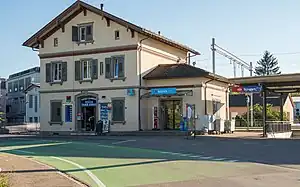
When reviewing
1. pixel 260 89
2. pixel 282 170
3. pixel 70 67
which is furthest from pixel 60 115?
pixel 282 170

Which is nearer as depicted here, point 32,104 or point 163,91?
point 163,91

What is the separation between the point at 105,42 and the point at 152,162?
23.2 meters

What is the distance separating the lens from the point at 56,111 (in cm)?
4191

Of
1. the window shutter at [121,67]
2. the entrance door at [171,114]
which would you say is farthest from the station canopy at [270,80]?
the window shutter at [121,67]

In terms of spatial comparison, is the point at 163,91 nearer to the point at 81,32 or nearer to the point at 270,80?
the point at 270,80

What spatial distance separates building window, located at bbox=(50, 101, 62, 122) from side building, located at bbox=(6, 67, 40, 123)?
101 ft

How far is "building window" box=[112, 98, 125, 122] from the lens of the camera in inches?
1511

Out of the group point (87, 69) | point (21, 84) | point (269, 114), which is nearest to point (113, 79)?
point (87, 69)

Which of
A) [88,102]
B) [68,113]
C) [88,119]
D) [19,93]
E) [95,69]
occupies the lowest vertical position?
[88,119]

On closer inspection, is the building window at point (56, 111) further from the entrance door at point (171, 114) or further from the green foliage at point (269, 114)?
the green foliage at point (269, 114)

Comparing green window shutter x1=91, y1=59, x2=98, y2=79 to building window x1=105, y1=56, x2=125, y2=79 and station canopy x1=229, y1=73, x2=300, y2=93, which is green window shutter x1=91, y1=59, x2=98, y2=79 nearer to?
building window x1=105, y1=56, x2=125, y2=79

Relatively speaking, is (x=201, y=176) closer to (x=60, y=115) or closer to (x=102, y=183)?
(x=102, y=183)

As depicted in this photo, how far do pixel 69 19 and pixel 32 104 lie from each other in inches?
1108

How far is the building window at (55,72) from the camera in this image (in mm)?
41781
